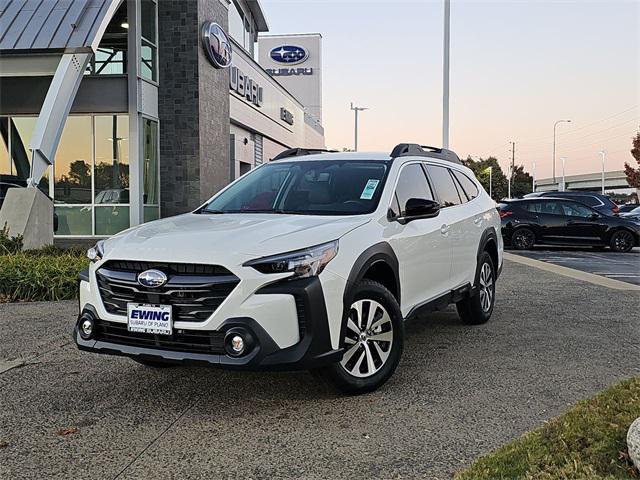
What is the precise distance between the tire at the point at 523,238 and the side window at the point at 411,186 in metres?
13.5

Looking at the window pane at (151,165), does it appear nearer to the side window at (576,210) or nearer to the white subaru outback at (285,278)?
the side window at (576,210)

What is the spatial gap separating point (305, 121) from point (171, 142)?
93.5 ft

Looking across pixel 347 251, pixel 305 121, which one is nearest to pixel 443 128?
pixel 347 251

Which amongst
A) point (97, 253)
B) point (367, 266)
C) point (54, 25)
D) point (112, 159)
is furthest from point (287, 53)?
point (367, 266)

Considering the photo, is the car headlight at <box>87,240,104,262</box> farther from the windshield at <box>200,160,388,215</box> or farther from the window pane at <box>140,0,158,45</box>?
the window pane at <box>140,0,158,45</box>

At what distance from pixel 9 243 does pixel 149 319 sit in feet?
24.7

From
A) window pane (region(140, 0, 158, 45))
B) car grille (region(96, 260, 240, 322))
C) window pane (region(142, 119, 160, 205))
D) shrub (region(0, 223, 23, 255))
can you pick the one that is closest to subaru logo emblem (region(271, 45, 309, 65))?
window pane (region(140, 0, 158, 45))

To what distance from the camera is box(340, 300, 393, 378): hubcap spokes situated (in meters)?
4.30

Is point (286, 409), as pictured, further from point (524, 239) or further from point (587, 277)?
point (524, 239)

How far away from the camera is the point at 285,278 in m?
3.85

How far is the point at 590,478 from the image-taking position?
294 centimetres

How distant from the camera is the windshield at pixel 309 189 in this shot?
5.04 m

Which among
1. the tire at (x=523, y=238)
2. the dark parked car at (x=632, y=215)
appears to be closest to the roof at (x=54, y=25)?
the tire at (x=523, y=238)

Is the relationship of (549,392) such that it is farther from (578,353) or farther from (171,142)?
(171,142)
